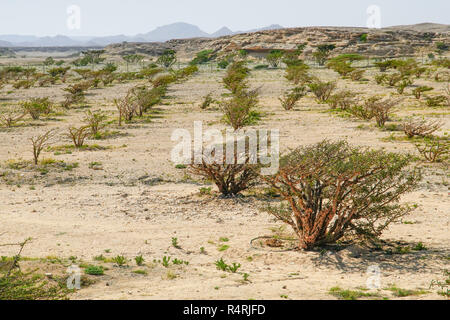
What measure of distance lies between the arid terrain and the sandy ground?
2cm

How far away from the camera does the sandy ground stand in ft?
20.9

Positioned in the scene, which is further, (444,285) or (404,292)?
(444,285)

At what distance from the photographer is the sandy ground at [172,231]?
6.38m

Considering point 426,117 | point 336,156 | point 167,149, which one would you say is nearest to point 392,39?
point 426,117

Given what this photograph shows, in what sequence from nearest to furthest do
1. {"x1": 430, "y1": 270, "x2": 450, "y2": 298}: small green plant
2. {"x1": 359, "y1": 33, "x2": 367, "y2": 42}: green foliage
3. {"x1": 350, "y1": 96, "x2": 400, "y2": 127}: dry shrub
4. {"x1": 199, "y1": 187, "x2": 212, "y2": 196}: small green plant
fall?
{"x1": 430, "y1": 270, "x2": 450, "y2": 298}: small green plant → {"x1": 199, "y1": 187, "x2": 212, "y2": 196}: small green plant → {"x1": 350, "y1": 96, "x2": 400, "y2": 127}: dry shrub → {"x1": 359, "y1": 33, "x2": 367, "y2": 42}: green foliage

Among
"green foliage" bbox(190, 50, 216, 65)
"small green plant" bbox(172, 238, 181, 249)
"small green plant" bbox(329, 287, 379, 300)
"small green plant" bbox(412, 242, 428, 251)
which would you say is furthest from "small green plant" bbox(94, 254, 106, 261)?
"green foliage" bbox(190, 50, 216, 65)

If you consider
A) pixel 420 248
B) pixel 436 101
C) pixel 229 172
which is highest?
pixel 436 101

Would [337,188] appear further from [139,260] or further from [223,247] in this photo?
[139,260]

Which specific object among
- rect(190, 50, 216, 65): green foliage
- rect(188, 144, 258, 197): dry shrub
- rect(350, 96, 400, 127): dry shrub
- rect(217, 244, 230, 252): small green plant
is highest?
rect(190, 50, 216, 65): green foliage

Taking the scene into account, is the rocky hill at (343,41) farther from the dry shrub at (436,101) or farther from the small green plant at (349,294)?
the small green plant at (349,294)

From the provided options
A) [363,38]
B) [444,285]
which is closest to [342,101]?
[444,285]

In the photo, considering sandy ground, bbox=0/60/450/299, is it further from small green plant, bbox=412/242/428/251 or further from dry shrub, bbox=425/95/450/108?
dry shrub, bbox=425/95/450/108

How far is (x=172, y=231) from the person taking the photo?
29.8 feet

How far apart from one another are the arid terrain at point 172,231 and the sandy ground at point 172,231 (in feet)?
0.07
